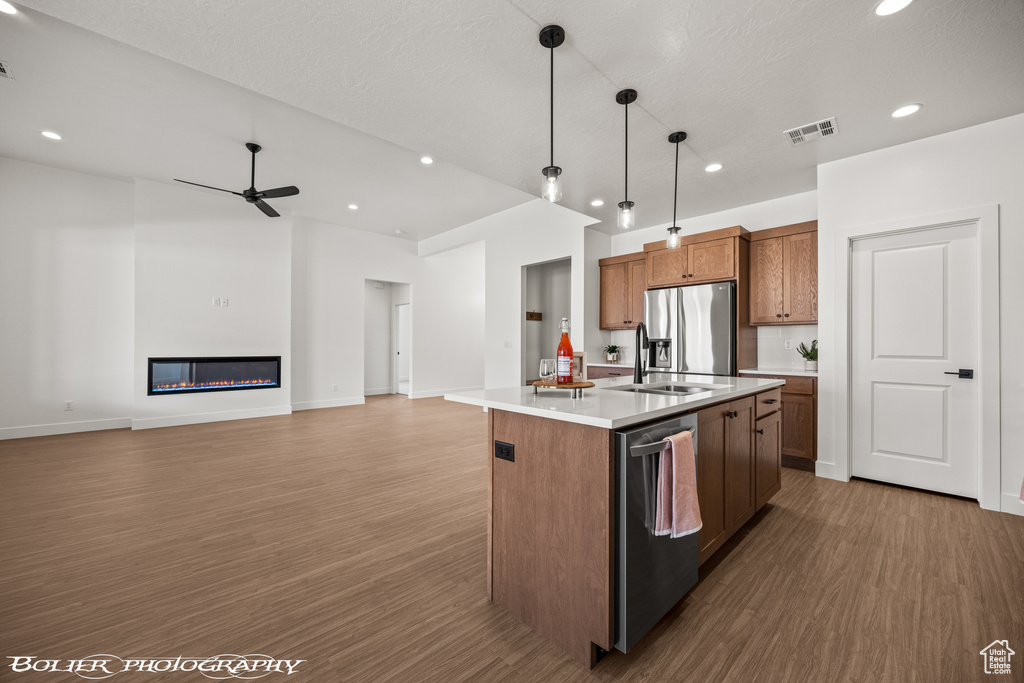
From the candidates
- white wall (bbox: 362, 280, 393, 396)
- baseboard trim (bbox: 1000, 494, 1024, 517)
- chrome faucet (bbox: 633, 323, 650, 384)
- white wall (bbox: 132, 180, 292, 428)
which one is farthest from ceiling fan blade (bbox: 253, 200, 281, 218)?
baseboard trim (bbox: 1000, 494, 1024, 517)

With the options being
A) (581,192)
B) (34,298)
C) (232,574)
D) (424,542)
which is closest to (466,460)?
(424,542)

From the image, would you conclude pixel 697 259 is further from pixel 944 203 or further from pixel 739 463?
pixel 739 463

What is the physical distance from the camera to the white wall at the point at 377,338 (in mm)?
8945

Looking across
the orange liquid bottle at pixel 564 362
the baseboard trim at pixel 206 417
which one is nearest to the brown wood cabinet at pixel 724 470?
the orange liquid bottle at pixel 564 362

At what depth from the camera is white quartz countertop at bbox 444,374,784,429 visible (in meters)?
1.45

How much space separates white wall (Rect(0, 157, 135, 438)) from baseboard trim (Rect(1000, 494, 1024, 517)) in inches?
366

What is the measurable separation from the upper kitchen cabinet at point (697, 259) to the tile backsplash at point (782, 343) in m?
0.86

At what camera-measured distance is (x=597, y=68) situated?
2406 millimetres

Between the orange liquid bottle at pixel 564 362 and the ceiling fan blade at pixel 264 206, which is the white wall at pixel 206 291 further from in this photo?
the orange liquid bottle at pixel 564 362

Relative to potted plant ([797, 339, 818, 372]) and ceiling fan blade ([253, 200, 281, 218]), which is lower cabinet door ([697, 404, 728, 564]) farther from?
ceiling fan blade ([253, 200, 281, 218])

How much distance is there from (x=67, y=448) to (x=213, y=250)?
305 cm

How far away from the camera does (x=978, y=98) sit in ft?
8.67

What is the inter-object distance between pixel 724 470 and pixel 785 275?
2.99 metres

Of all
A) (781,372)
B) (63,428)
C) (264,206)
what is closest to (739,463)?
(781,372)
